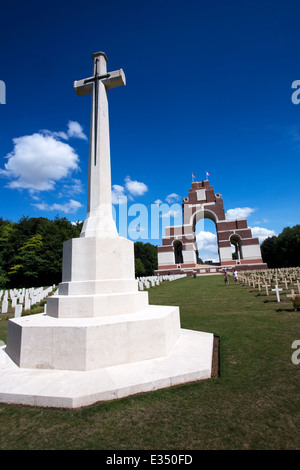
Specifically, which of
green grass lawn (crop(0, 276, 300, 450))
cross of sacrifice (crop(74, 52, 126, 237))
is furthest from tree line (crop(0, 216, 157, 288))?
green grass lawn (crop(0, 276, 300, 450))

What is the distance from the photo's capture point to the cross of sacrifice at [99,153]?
518 cm

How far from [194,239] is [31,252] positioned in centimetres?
2683

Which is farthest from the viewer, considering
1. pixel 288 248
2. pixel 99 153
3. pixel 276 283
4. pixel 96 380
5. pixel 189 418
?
pixel 288 248

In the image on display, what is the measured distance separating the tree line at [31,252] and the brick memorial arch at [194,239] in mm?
16994

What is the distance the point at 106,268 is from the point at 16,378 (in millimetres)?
2202

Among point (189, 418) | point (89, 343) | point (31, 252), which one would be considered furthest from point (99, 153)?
point (31, 252)

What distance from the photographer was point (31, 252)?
101 ft

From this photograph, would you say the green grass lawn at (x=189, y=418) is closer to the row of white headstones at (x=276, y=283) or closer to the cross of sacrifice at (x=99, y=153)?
the cross of sacrifice at (x=99, y=153)

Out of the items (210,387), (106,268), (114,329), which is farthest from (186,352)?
(106,268)

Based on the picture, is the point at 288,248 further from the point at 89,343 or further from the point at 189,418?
the point at 189,418

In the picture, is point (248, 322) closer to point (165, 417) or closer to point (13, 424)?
point (165, 417)

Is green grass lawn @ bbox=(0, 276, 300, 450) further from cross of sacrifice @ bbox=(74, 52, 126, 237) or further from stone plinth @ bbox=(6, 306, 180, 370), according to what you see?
cross of sacrifice @ bbox=(74, 52, 126, 237)

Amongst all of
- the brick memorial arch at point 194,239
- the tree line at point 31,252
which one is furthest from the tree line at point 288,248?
the tree line at point 31,252
